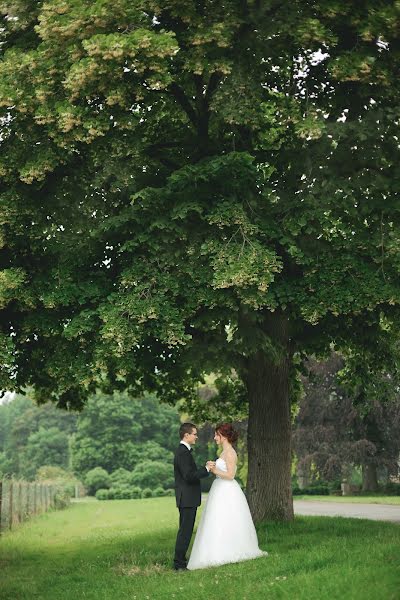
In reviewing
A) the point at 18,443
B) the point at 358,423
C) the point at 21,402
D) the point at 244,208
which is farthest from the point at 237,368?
the point at 21,402

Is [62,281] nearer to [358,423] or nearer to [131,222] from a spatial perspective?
[131,222]

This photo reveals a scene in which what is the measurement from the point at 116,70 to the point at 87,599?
766 cm

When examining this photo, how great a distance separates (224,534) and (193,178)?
5532mm

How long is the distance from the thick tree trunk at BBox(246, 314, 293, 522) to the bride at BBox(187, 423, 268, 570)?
4157 millimetres

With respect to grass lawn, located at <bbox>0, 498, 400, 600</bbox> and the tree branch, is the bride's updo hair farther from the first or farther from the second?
the tree branch

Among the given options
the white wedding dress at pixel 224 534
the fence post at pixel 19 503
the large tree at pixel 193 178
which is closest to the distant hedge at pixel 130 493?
the fence post at pixel 19 503

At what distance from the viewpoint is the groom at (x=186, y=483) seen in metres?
13.0

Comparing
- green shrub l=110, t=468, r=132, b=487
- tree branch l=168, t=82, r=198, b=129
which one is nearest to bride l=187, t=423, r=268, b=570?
tree branch l=168, t=82, r=198, b=129

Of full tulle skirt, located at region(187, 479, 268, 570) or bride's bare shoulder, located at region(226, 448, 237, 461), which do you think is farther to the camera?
bride's bare shoulder, located at region(226, 448, 237, 461)

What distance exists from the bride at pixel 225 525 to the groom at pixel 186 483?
0.24 metres

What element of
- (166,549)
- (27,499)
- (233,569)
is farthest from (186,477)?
(27,499)

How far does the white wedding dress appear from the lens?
42.1 feet

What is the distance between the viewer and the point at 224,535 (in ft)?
42.2

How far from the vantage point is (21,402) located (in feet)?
483
